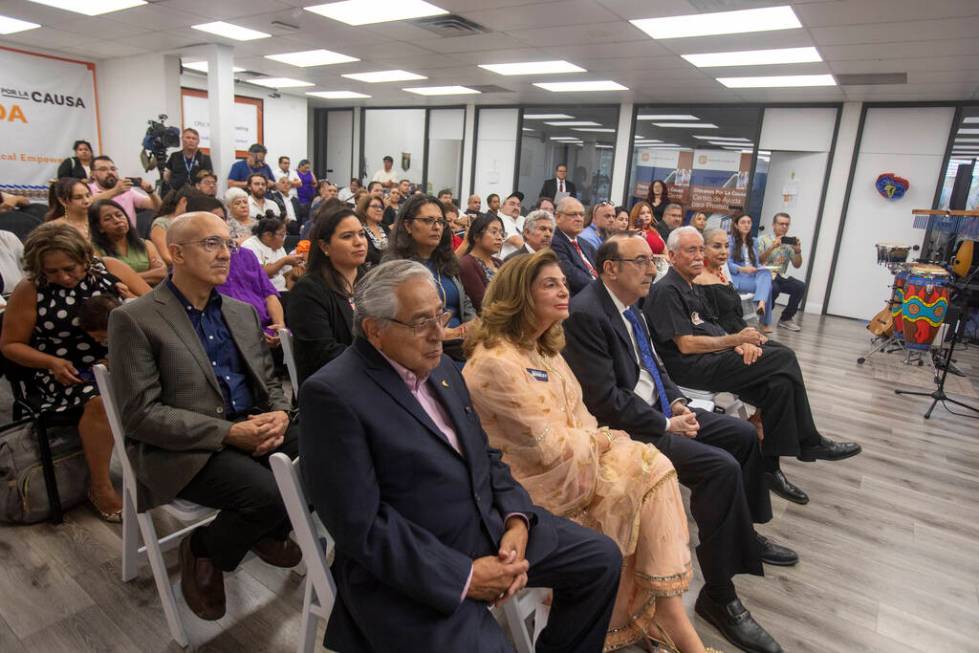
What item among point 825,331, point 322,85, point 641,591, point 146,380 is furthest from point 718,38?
point 322,85

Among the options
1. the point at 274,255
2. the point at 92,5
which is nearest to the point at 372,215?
the point at 274,255

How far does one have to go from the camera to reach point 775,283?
285 inches

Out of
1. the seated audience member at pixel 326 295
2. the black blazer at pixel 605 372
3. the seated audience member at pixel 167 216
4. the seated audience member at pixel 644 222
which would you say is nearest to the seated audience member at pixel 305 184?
the seated audience member at pixel 167 216

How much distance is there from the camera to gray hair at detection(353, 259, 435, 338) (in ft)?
4.63

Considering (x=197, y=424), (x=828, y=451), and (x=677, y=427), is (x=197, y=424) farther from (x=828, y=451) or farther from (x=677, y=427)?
(x=828, y=451)

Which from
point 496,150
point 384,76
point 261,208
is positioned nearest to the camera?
point 261,208

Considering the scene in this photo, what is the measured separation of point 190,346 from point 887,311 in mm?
6788

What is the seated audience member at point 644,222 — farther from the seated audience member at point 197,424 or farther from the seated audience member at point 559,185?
the seated audience member at point 197,424

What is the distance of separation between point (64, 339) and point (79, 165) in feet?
17.7

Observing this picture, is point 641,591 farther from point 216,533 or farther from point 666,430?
point 216,533

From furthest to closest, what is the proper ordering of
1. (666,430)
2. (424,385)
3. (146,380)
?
(666,430) < (146,380) < (424,385)

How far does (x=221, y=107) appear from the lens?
7805 mm

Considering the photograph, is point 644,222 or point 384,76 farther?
point 384,76

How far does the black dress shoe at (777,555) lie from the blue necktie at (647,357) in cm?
71
